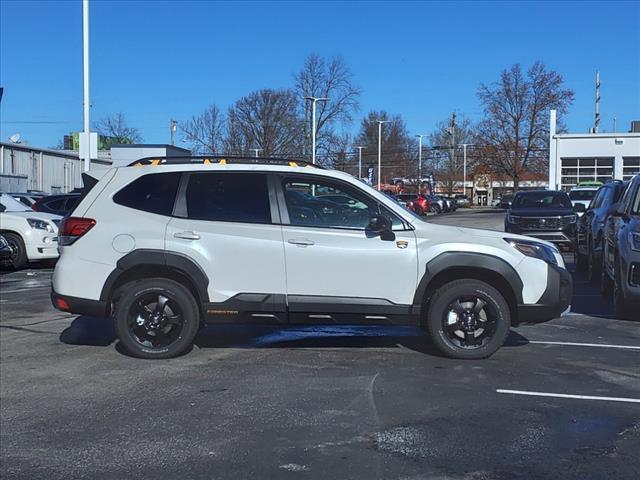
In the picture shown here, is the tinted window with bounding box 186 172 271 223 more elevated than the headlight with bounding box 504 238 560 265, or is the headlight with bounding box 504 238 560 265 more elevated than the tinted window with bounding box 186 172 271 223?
the tinted window with bounding box 186 172 271 223

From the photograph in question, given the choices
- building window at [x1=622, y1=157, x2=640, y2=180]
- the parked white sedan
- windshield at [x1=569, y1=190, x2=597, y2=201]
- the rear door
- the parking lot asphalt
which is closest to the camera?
the parking lot asphalt

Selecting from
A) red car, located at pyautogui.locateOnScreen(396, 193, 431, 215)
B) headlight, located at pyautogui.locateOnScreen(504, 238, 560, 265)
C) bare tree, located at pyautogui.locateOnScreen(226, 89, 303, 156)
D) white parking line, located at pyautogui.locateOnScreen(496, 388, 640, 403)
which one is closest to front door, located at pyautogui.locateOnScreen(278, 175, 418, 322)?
headlight, located at pyautogui.locateOnScreen(504, 238, 560, 265)

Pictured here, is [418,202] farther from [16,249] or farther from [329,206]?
[329,206]

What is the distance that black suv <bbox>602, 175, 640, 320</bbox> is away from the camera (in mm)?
8555

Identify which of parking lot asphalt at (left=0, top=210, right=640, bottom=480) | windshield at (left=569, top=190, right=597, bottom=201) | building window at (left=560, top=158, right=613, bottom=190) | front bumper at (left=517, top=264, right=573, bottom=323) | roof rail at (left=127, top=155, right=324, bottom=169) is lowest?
parking lot asphalt at (left=0, top=210, right=640, bottom=480)

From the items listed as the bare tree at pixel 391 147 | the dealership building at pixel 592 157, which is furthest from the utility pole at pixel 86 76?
the bare tree at pixel 391 147

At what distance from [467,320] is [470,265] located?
0.53 meters

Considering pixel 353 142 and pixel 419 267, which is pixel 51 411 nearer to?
pixel 419 267

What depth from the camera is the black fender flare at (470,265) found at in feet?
21.7

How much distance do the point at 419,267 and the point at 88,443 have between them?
3.32 meters

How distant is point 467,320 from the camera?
6.72 meters

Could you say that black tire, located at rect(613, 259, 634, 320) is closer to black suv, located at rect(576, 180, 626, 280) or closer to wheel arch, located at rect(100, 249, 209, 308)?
black suv, located at rect(576, 180, 626, 280)

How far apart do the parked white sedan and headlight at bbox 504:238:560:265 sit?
11.1 meters

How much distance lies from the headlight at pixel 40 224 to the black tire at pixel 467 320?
10.9 meters
